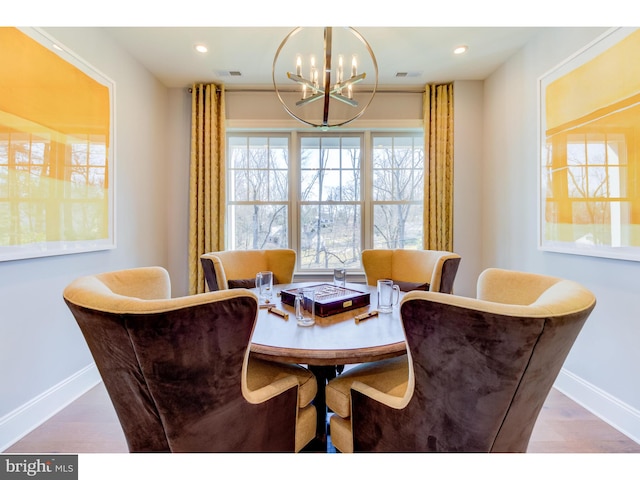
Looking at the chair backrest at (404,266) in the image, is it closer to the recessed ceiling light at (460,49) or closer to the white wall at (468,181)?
the white wall at (468,181)

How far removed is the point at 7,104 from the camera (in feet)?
4.88

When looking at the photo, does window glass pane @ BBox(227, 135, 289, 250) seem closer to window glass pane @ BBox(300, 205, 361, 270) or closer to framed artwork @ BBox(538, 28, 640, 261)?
window glass pane @ BBox(300, 205, 361, 270)

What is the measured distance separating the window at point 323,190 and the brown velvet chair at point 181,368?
97.0 inches

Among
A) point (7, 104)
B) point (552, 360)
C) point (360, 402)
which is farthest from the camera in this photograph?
point (7, 104)

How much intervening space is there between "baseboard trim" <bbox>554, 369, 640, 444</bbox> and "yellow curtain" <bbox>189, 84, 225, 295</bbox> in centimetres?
324

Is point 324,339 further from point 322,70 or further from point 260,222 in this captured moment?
point 322,70

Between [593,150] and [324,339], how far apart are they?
213 cm

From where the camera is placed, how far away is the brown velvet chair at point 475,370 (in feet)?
2.21

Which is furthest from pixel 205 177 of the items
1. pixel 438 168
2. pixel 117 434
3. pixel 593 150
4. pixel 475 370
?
pixel 593 150

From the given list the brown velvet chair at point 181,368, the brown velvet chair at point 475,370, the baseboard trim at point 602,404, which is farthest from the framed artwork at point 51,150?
the baseboard trim at point 602,404

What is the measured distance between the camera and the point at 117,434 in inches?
62.4
